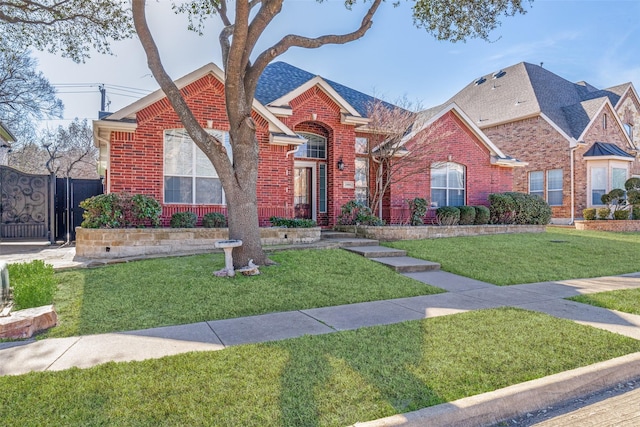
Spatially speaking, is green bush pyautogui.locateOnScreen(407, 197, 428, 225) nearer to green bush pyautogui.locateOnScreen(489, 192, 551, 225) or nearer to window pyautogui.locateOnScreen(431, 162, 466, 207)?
window pyautogui.locateOnScreen(431, 162, 466, 207)

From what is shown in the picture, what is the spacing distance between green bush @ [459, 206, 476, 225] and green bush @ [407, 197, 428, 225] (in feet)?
5.19

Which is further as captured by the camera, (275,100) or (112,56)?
(275,100)

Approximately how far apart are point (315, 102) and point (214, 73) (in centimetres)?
371

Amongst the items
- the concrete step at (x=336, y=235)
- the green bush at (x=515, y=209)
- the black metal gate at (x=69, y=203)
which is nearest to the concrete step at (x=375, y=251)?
the concrete step at (x=336, y=235)

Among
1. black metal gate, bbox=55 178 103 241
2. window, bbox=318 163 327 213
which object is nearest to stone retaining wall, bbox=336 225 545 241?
window, bbox=318 163 327 213

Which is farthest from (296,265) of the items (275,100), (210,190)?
(275,100)

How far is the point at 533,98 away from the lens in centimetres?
2292

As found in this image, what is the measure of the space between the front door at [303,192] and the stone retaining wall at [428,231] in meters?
1.74

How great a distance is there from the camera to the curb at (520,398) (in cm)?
297

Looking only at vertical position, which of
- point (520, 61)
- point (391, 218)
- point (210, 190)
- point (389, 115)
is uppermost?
point (520, 61)

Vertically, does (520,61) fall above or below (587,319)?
above

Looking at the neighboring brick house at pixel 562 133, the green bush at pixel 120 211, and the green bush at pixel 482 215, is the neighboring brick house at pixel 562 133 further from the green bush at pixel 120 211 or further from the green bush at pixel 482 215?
the green bush at pixel 120 211

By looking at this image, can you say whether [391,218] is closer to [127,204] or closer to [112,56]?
[127,204]

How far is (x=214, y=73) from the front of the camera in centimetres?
1167
